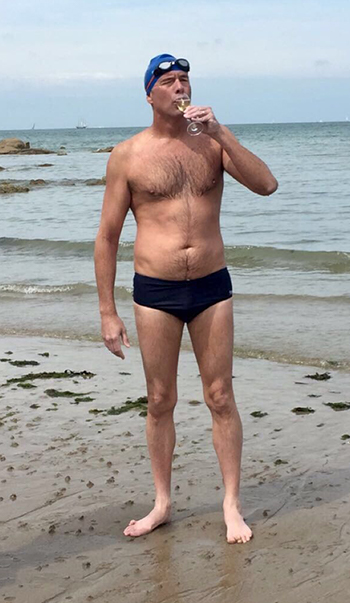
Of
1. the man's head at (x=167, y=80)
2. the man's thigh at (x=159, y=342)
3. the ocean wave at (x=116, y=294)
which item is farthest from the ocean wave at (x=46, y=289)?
the man's head at (x=167, y=80)

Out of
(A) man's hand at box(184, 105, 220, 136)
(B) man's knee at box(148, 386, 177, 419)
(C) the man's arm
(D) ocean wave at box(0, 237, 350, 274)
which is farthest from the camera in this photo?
(D) ocean wave at box(0, 237, 350, 274)

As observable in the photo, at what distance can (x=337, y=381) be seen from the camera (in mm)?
7680

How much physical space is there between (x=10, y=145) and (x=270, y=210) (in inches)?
2404

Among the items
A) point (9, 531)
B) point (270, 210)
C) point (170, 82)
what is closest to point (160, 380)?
point (9, 531)

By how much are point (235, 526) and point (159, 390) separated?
0.79 meters

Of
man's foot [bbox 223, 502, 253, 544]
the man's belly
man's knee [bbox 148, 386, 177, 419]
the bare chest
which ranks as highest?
the bare chest

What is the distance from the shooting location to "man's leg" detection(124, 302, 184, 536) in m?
4.49

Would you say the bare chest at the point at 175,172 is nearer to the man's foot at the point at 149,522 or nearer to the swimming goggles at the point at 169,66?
the swimming goggles at the point at 169,66

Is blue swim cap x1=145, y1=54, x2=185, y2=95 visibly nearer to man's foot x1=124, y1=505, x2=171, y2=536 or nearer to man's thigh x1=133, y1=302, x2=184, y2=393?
man's thigh x1=133, y1=302, x2=184, y2=393

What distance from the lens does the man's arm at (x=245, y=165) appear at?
417 centimetres

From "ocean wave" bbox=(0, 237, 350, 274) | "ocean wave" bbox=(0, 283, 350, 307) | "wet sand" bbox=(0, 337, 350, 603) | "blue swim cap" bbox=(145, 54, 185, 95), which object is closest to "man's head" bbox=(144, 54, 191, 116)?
"blue swim cap" bbox=(145, 54, 185, 95)

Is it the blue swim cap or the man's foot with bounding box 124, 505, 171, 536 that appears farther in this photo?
the man's foot with bounding box 124, 505, 171, 536

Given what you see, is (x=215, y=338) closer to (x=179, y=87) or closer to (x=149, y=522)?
(x=149, y=522)

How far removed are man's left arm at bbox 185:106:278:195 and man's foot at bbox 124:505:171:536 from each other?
177 cm
